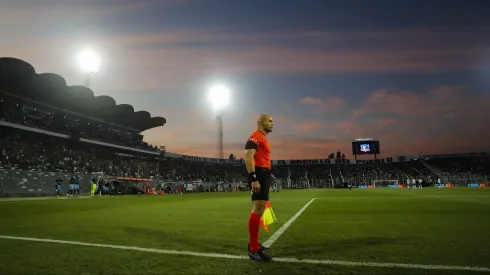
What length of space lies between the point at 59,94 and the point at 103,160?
39.1 feet

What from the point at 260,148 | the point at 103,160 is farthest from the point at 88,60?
the point at 260,148

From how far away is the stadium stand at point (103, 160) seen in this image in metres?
37.3

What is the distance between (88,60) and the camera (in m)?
53.4

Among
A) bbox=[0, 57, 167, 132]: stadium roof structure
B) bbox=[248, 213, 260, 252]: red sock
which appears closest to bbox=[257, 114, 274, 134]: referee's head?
bbox=[248, 213, 260, 252]: red sock

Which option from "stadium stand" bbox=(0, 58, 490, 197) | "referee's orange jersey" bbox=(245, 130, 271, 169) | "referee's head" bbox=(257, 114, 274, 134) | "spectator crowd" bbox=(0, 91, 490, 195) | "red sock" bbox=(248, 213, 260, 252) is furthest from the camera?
"spectator crowd" bbox=(0, 91, 490, 195)

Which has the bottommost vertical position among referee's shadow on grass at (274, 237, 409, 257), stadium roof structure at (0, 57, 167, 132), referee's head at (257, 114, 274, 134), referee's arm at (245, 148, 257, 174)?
referee's shadow on grass at (274, 237, 409, 257)

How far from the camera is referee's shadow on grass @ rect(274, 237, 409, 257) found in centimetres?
542

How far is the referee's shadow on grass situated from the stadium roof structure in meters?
45.0

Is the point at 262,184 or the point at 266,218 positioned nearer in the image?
the point at 262,184

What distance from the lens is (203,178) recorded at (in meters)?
80.6

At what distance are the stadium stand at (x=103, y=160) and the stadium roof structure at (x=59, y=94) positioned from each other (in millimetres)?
101

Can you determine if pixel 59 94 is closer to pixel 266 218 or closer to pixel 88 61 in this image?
pixel 88 61

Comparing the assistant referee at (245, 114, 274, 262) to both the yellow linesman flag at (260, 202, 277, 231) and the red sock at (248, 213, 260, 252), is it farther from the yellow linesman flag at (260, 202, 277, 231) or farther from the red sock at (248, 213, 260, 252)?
the yellow linesman flag at (260, 202, 277, 231)

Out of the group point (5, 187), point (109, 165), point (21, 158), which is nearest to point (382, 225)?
point (5, 187)
